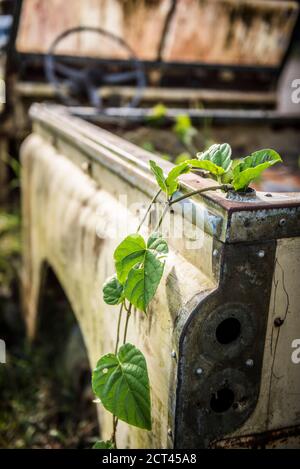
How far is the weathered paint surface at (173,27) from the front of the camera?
11.6ft

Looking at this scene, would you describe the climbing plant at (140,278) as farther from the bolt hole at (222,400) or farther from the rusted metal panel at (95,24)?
the rusted metal panel at (95,24)

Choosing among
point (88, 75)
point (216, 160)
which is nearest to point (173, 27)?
point (88, 75)

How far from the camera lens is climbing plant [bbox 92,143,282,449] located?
1.08m

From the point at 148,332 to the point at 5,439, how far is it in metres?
1.46

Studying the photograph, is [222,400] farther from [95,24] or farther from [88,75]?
[95,24]

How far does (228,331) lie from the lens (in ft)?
3.51

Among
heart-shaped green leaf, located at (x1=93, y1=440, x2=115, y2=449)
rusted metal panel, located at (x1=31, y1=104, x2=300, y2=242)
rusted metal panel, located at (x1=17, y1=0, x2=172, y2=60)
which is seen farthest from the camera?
rusted metal panel, located at (x1=17, y1=0, x2=172, y2=60)

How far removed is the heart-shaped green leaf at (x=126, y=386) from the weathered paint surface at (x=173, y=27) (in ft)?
9.51

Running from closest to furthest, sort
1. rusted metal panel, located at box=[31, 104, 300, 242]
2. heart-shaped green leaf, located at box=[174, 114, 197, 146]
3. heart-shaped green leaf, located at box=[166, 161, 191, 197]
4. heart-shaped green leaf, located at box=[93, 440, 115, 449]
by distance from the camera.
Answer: rusted metal panel, located at box=[31, 104, 300, 242] < heart-shaped green leaf, located at box=[166, 161, 191, 197] < heart-shaped green leaf, located at box=[93, 440, 115, 449] < heart-shaped green leaf, located at box=[174, 114, 197, 146]

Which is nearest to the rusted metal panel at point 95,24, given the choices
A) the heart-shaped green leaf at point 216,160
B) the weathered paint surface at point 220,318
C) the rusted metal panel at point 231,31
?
the rusted metal panel at point 231,31

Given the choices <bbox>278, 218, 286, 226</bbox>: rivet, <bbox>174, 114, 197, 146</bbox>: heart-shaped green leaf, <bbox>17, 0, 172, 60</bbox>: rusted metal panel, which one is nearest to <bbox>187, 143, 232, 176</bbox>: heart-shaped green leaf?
<bbox>278, 218, 286, 226</bbox>: rivet

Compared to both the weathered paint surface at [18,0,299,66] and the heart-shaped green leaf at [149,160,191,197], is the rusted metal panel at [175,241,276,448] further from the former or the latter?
the weathered paint surface at [18,0,299,66]

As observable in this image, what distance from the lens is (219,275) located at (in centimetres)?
99
